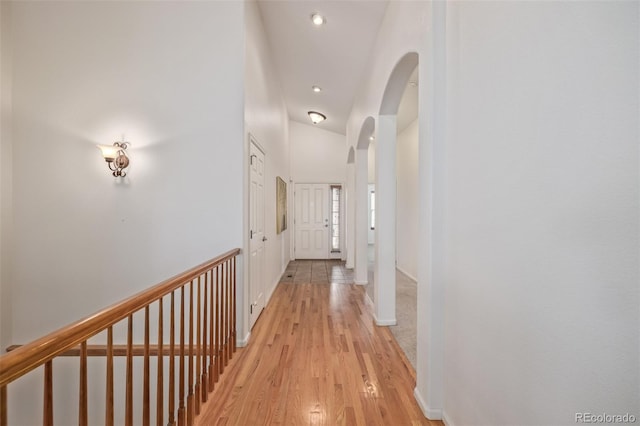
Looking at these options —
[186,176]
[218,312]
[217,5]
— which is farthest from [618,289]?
[217,5]

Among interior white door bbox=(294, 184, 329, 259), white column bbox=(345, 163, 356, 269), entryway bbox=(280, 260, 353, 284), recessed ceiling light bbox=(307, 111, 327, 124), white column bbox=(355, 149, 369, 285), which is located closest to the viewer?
white column bbox=(355, 149, 369, 285)

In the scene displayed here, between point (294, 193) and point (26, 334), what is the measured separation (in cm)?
551

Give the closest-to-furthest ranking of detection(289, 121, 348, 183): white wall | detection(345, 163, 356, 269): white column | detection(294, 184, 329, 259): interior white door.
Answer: detection(345, 163, 356, 269): white column
detection(289, 121, 348, 183): white wall
detection(294, 184, 329, 259): interior white door

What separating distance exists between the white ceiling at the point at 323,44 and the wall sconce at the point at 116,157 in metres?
2.21

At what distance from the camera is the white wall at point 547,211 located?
0.74 m

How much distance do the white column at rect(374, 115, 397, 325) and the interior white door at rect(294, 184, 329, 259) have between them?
173 inches

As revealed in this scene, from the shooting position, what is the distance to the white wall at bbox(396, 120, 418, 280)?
528cm

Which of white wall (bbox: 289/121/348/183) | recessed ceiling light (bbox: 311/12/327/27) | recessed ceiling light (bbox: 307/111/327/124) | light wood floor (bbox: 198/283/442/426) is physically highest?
recessed ceiling light (bbox: 311/12/327/27)

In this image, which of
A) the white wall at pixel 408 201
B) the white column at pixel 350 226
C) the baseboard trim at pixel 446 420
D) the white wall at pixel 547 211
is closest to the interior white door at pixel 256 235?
the baseboard trim at pixel 446 420

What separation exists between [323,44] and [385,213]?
7.74 ft

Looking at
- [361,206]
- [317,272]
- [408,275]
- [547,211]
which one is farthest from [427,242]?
[317,272]

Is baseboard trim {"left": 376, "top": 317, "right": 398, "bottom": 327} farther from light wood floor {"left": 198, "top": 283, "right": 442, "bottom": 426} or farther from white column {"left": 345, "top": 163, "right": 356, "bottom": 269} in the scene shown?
white column {"left": 345, "top": 163, "right": 356, "bottom": 269}

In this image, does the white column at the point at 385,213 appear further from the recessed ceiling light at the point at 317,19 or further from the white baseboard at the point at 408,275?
the white baseboard at the point at 408,275

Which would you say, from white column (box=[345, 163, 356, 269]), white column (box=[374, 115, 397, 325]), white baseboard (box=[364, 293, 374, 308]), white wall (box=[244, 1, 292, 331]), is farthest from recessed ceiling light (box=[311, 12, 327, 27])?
white baseboard (box=[364, 293, 374, 308])
